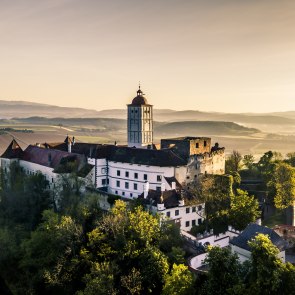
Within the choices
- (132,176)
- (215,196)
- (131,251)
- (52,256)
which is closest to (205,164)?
(215,196)

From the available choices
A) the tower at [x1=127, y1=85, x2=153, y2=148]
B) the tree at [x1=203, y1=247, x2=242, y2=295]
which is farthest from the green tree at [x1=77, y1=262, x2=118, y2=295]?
the tower at [x1=127, y1=85, x2=153, y2=148]

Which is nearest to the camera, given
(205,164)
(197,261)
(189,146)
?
(197,261)

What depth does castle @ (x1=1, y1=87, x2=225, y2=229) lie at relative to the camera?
166 ft

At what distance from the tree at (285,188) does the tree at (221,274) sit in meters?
27.4

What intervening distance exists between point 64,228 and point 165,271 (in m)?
12.9

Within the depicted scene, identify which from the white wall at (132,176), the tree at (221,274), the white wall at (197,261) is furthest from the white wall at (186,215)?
the tree at (221,274)

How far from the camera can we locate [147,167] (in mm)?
54312

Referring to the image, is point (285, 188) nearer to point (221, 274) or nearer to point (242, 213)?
point (242, 213)

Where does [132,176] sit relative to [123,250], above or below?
above

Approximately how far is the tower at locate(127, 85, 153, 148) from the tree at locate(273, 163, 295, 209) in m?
28.8

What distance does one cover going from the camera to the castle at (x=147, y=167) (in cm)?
5056

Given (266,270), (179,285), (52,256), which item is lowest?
(52,256)

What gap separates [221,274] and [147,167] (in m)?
26.3

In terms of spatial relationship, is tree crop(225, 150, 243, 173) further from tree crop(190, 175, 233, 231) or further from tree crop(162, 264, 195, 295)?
tree crop(162, 264, 195, 295)
